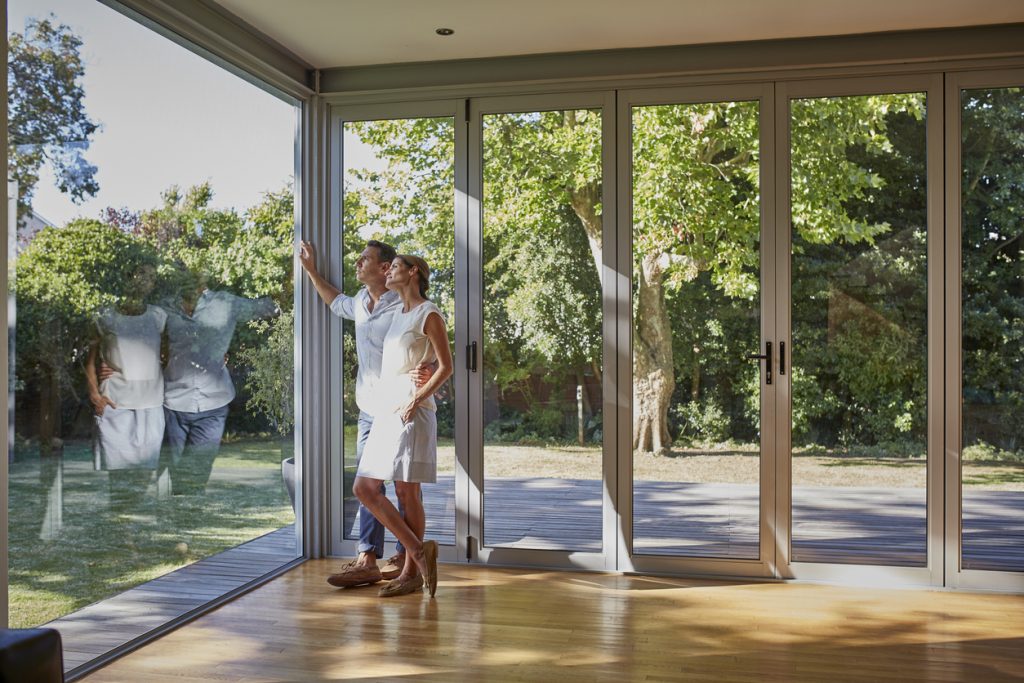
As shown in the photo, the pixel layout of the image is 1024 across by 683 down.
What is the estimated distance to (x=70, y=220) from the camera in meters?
3.56

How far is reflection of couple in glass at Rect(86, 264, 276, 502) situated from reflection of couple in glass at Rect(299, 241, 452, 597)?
0.77 metres

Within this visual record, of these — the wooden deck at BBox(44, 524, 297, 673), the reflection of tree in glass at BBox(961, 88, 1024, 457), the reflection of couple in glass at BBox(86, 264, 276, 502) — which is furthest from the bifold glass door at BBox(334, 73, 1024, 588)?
the reflection of couple in glass at BBox(86, 264, 276, 502)

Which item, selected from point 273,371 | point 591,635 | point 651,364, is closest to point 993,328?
point 651,364

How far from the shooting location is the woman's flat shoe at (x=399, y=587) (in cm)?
471

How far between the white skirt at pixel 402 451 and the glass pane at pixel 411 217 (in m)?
0.53

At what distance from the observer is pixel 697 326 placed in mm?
5062

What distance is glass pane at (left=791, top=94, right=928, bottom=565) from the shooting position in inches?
192

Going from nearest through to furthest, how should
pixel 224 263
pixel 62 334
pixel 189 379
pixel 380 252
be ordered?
1. pixel 62 334
2. pixel 189 379
3. pixel 224 263
4. pixel 380 252

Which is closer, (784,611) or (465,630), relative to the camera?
(465,630)

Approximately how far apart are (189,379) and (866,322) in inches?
133

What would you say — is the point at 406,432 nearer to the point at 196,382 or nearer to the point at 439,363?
the point at 439,363

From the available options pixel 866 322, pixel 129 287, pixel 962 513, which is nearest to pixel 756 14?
pixel 866 322

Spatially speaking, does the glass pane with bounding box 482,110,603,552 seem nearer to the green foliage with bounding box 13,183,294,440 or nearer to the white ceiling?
the white ceiling

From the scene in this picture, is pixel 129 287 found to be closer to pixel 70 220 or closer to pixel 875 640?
pixel 70 220
